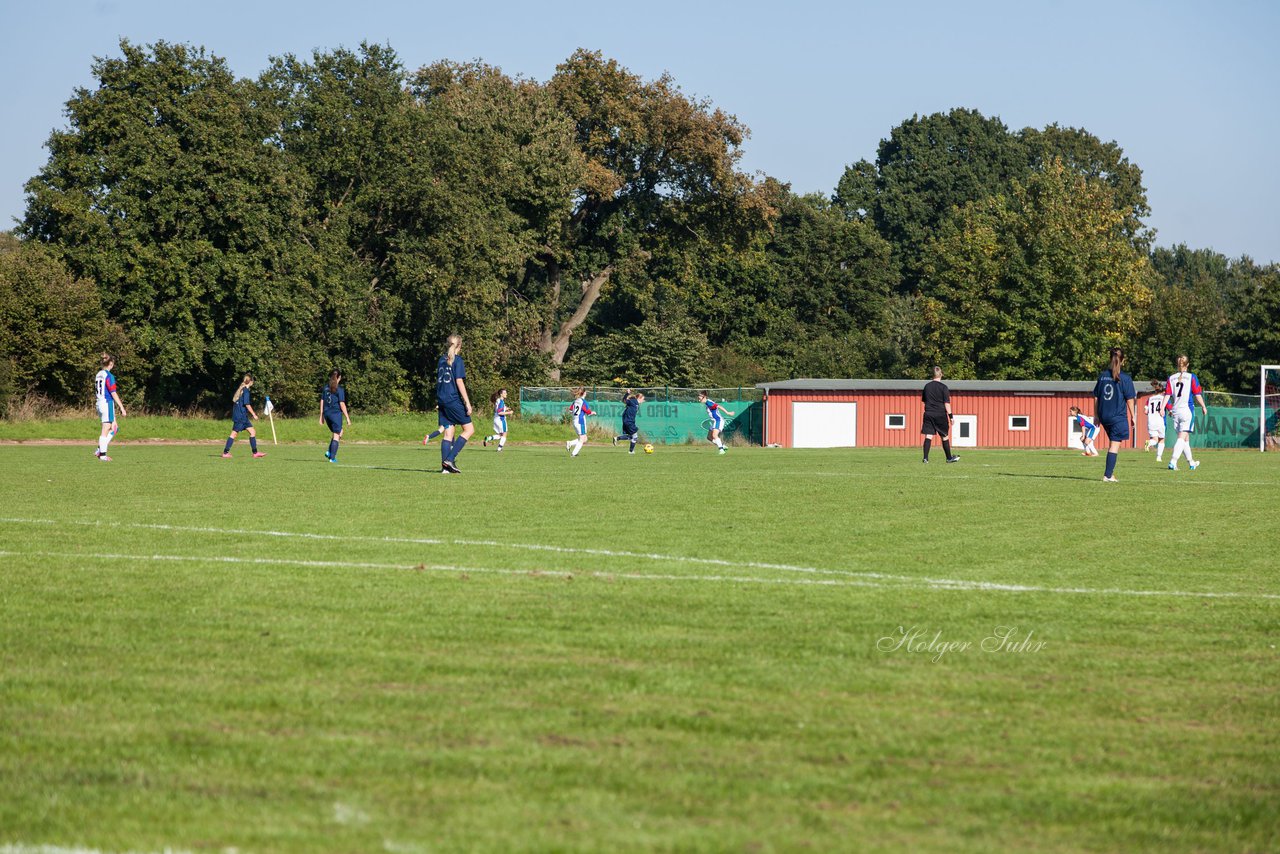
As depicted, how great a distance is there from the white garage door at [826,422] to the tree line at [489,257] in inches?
419

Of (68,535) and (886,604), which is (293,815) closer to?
(886,604)

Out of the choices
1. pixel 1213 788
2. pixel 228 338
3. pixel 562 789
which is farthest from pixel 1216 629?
pixel 228 338

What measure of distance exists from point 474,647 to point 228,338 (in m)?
52.2

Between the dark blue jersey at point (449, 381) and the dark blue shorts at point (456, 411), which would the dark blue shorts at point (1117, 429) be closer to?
the dark blue shorts at point (456, 411)

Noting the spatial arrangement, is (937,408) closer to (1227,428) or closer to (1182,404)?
(1182,404)

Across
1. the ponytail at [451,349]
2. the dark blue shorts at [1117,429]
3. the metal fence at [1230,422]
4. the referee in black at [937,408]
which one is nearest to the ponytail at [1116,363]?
the dark blue shorts at [1117,429]

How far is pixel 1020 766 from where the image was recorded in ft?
15.1

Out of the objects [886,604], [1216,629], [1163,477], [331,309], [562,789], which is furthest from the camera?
[331,309]

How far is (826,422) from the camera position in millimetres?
63969

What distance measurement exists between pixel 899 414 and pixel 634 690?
5973cm

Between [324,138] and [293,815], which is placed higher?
[324,138]

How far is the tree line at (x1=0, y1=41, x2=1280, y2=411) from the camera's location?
2128 inches

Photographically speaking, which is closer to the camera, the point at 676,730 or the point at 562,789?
the point at 562,789

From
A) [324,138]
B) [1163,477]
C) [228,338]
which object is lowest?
[1163,477]
